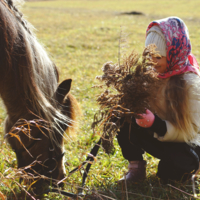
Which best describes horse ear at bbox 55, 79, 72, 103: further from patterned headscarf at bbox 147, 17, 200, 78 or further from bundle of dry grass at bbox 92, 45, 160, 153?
patterned headscarf at bbox 147, 17, 200, 78

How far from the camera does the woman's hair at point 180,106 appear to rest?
183 cm

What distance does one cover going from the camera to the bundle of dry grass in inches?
61.6

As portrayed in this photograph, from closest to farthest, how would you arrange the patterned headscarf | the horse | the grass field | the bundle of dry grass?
the bundle of dry grass
the horse
the patterned headscarf
the grass field

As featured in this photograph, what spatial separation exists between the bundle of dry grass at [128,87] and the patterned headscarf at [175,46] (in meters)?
A: 0.25

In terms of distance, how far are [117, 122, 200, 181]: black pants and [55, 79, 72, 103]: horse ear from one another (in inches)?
22.2

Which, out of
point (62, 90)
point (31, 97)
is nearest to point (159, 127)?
point (62, 90)

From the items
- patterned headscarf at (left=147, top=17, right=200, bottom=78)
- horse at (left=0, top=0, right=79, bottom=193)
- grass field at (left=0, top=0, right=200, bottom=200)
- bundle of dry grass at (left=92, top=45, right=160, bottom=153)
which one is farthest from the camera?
grass field at (left=0, top=0, right=200, bottom=200)

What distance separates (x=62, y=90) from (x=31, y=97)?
0.77 feet

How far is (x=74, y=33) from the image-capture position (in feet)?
36.0

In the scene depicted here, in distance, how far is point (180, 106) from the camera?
72.4 inches

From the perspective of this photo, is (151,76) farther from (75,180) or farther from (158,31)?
(75,180)

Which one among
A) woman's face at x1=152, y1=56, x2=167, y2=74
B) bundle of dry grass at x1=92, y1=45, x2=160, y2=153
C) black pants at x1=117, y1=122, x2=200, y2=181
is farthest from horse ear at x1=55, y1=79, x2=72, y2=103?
woman's face at x1=152, y1=56, x2=167, y2=74

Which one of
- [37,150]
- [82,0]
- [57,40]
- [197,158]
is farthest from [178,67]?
[82,0]

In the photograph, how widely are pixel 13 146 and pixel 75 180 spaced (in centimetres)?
65
